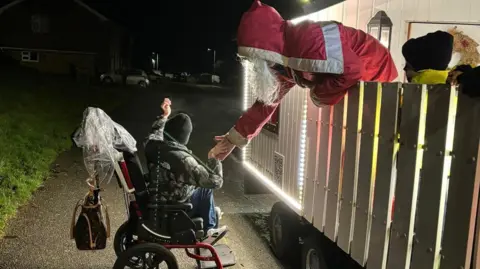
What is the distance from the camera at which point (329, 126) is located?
388 centimetres

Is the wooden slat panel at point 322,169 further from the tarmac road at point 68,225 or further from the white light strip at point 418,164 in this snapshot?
the tarmac road at point 68,225

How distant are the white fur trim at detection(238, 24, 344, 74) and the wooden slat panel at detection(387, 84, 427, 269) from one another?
65 cm

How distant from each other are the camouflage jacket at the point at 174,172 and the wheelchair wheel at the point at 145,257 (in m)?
→ 0.43

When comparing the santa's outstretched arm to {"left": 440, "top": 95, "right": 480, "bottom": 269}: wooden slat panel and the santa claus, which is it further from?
{"left": 440, "top": 95, "right": 480, "bottom": 269}: wooden slat panel

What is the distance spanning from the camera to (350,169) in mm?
3404

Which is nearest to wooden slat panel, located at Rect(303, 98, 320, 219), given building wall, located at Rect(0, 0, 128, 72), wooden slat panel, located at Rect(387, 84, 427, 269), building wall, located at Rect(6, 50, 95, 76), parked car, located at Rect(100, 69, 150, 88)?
wooden slat panel, located at Rect(387, 84, 427, 269)

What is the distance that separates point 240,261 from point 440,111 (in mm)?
3525

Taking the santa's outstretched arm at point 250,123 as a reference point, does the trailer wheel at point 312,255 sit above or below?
below

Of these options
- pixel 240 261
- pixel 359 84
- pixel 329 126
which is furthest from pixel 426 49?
pixel 240 261

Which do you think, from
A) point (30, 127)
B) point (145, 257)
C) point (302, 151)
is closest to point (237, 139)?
point (302, 151)

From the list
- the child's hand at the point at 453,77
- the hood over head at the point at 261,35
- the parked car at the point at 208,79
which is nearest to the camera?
the child's hand at the point at 453,77

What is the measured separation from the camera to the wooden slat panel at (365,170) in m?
3.09

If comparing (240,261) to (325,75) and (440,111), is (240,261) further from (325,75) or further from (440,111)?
(440,111)

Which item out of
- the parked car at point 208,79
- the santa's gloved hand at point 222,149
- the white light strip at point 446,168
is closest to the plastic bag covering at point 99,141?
the santa's gloved hand at point 222,149
